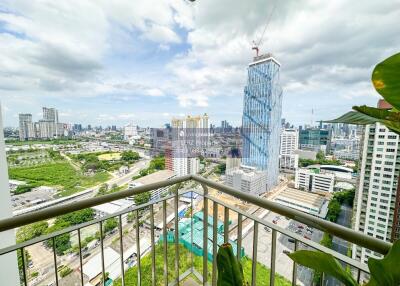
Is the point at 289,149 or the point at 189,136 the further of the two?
the point at 189,136

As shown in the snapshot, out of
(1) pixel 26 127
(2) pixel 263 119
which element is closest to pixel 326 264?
(1) pixel 26 127

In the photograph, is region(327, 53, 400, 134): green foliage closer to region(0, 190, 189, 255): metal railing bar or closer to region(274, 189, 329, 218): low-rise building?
region(0, 190, 189, 255): metal railing bar

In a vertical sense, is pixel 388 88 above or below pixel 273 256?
above

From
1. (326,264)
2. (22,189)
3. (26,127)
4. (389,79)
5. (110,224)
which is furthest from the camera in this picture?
(26,127)

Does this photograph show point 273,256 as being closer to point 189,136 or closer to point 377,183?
point 377,183

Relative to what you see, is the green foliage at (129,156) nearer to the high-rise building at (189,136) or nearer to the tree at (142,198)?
the high-rise building at (189,136)

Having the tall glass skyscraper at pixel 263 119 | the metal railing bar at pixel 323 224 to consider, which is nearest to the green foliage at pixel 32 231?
the metal railing bar at pixel 323 224

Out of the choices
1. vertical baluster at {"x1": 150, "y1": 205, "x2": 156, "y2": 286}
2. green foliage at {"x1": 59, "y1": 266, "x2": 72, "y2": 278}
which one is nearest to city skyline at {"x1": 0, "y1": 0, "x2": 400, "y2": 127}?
green foliage at {"x1": 59, "y1": 266, "x2": 72, "y2": 278}
